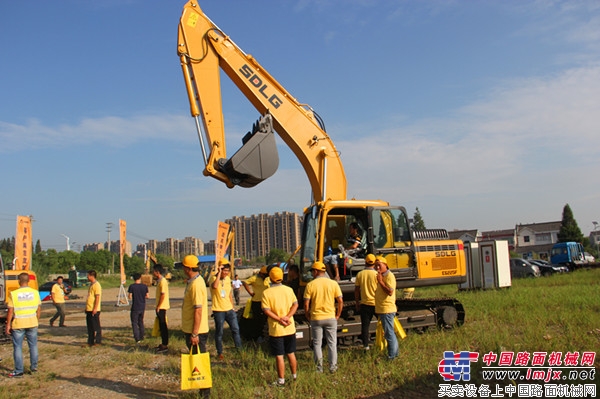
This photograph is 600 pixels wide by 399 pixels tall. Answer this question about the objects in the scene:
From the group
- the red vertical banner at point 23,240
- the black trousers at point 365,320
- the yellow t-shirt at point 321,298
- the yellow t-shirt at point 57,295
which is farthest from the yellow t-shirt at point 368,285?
the red vertical banner at point 23,240

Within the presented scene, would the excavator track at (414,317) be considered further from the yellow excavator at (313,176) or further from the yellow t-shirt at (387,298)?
the yellow t-shirt at (387,298)

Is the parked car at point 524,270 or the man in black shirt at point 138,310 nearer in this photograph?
the man in black shirt at point 138,310

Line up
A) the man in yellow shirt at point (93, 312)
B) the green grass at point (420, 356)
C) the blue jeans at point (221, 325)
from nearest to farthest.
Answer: the green grass at point (420, 356) → the blue jeans at point (221, 325) → the man in yellow shirt at point (93, 312)

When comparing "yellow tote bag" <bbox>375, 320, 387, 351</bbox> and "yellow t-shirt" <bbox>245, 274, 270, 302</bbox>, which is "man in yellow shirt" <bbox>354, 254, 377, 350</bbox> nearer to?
"yellow tote bag" <bbox>375, 320, 387, 351</bbox>

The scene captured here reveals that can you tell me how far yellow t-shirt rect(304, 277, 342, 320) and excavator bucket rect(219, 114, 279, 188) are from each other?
2520mm

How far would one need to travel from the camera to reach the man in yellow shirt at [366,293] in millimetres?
7895

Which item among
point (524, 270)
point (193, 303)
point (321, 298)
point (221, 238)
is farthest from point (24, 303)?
point (524, 270)

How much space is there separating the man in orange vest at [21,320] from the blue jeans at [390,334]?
5.77 metres

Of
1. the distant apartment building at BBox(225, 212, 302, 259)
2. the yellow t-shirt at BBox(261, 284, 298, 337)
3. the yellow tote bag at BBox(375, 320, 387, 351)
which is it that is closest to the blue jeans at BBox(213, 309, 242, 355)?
the yellow t-shirt at BBox(261, 284, 298, 337)

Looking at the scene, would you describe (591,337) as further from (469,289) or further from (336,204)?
(469,289)

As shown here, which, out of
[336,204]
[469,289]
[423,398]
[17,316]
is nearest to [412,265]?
[336,204]

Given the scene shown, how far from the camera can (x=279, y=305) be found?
6.40 m

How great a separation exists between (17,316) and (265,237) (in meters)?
98.9

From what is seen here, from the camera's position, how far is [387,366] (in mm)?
6914
